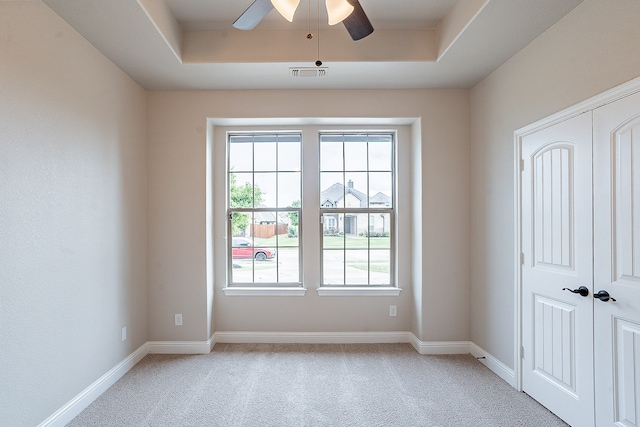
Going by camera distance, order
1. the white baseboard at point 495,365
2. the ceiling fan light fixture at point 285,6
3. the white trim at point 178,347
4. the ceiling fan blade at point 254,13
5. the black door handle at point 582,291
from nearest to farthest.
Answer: the ceiling fan light fixture at point 285,6, the ceiling fan blade at point 254,13, the black door handle at point 582,291, the white baseboard at point 495,365, the white trim at point 178,347

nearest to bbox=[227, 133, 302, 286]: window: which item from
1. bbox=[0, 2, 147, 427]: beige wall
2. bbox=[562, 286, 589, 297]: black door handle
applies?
bbox=[0, 2, 147, 427]: beige wall

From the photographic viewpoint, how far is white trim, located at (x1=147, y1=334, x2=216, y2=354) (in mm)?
3555

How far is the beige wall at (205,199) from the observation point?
358 centimetres

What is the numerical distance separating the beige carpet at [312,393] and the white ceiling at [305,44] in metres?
2.79

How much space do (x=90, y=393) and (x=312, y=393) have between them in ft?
5.65

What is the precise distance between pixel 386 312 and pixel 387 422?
60.8 inches

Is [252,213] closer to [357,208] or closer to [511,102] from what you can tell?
[357,208]

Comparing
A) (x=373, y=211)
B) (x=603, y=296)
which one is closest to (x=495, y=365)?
(x=603, y=296)

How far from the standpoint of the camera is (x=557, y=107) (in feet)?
7.93

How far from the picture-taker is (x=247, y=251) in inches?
156

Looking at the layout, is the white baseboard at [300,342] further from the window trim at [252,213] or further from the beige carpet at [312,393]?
the window trim at [252,213]

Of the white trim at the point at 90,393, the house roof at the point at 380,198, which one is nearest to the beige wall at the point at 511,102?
the house roof at the point at 380,198

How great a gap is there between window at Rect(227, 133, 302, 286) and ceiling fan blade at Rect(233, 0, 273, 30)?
6.19 feet

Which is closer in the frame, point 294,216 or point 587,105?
point 587,105
